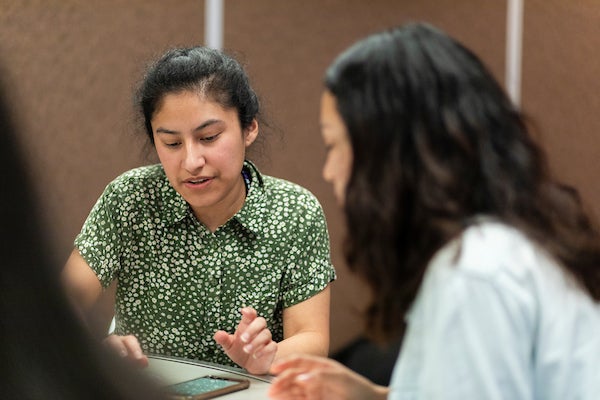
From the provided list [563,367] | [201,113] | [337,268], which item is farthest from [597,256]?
[337,268]

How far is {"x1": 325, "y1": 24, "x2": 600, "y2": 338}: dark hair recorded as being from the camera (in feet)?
2.66

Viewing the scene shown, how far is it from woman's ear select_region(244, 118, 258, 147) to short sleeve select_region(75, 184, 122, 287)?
316mm

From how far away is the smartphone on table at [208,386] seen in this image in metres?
1.16

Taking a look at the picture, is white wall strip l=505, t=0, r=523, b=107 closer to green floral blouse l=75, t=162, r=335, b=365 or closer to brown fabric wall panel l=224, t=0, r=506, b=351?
brown fabric wall panel l=224, t=0, r=506, b=351

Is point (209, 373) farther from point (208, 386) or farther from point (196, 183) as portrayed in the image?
point (196, 183)

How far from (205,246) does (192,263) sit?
1.8 inches

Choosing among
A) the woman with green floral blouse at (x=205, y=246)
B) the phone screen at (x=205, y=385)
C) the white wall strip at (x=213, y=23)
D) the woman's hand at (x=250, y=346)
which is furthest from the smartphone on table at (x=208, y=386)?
Result: the white wall strip at (x=213, y=23)

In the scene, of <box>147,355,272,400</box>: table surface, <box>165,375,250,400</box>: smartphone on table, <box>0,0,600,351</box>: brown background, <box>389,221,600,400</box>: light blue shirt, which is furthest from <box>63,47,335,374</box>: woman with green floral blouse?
<box>389,221,600,400</box>: light blue shirt

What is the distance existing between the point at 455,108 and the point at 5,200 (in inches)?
21.2

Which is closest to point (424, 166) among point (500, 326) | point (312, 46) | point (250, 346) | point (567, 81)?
point (500, 326)

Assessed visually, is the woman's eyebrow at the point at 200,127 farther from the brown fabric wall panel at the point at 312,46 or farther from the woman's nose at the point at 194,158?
the brown fabric wall panel at the point at 312,46

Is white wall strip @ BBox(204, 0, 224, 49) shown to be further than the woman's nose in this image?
Yes

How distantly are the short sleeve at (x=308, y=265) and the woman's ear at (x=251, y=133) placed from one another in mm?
207

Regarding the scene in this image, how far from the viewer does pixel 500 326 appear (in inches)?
29.0
